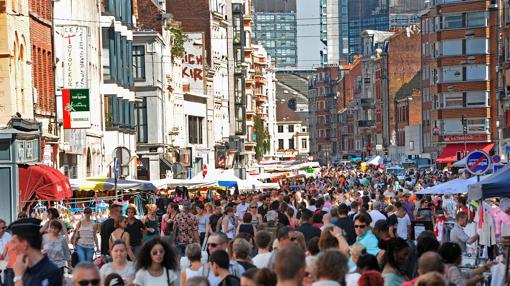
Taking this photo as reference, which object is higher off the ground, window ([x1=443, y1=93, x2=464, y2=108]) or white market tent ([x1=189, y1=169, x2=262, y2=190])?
window ([x1=443, y1=93, x2=464, y2=108])

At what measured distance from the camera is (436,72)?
10525cm

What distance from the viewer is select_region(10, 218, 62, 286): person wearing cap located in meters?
10.5

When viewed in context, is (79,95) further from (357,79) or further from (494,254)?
(357,79)

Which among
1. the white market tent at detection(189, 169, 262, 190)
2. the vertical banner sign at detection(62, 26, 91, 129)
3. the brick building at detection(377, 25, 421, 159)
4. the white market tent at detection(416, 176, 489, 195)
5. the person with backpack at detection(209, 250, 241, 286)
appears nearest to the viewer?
the person with backpack at detection(209, 250, 241, 286)

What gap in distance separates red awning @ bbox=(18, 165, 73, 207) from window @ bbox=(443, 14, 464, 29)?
68.4 meters

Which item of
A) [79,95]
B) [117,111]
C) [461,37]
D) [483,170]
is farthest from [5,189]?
[461,37]

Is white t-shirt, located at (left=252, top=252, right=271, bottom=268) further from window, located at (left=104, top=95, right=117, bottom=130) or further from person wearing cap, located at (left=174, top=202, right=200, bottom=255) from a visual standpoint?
window, located at (left=104, top=95, right=117, bottom=130)

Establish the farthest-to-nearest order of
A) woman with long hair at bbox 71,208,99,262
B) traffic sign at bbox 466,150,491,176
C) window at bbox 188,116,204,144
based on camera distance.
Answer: window at bbox 188,116,204,144, traffic sign at bbox 466,150,491,176, woman with long hair at bbox 71,208,99,262

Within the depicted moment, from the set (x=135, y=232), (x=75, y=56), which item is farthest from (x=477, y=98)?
(x=135, y=232)

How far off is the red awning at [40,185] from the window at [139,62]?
3682cm

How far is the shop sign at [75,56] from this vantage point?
1806 inches

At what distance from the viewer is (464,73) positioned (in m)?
103

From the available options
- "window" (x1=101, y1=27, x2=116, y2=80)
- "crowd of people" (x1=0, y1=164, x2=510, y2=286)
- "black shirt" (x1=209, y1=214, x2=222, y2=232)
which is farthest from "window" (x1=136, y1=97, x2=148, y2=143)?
"crowd of people" (x1=0, y1=164, x2=510, y2=286)

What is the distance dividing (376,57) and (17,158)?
140 metres
